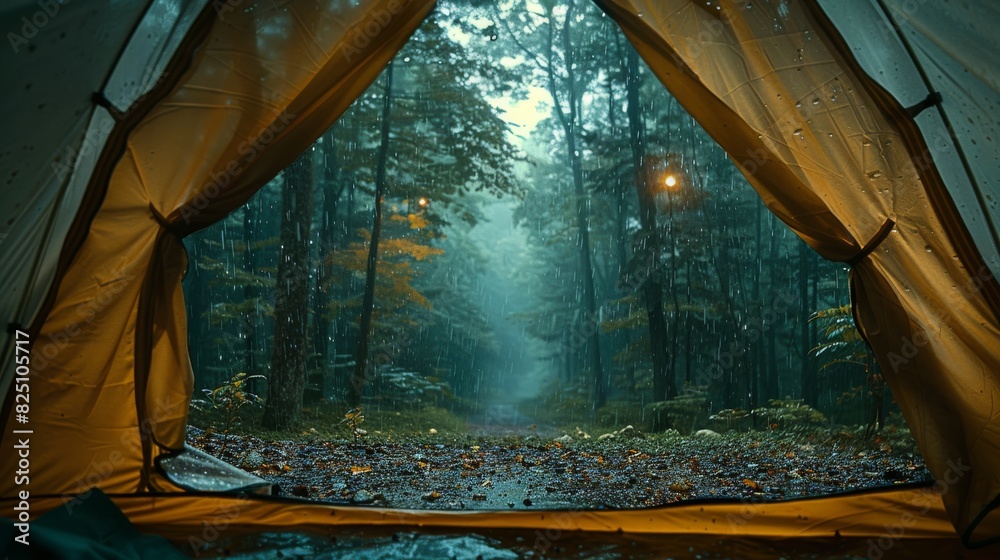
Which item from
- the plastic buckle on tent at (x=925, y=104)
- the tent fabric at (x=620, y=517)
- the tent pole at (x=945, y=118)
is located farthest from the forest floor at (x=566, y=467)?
the plastic buckle on tent at (x=925, y=104)

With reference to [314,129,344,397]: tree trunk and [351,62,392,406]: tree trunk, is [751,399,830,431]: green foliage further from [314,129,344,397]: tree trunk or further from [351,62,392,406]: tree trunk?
[314,129,344,397]: tree trunk

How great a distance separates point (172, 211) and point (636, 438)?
7.26 m

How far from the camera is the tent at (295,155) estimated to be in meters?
2.68

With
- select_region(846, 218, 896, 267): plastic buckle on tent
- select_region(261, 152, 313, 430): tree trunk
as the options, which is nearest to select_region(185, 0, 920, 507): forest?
select_region(261, 152, 313, 430): tree trunk

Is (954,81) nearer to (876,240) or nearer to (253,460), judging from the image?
(876,240)

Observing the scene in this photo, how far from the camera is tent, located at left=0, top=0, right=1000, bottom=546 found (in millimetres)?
2680

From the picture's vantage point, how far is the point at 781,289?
43.5 feet

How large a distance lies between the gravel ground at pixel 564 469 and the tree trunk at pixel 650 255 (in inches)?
88.4

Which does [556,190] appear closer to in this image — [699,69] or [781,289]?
[781,289]

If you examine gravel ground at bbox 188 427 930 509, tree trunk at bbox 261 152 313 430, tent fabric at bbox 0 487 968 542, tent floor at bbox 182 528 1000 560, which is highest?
tree trunk at bbox 261 152 313 430

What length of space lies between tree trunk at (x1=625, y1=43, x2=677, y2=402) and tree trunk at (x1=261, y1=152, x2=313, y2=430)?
17.7ft

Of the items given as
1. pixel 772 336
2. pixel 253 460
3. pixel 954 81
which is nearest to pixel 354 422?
pixel 253 460

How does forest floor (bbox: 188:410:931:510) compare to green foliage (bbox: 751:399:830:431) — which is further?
green foliage (bbox: 751:399:830:431)

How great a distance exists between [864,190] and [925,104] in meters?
0.44
